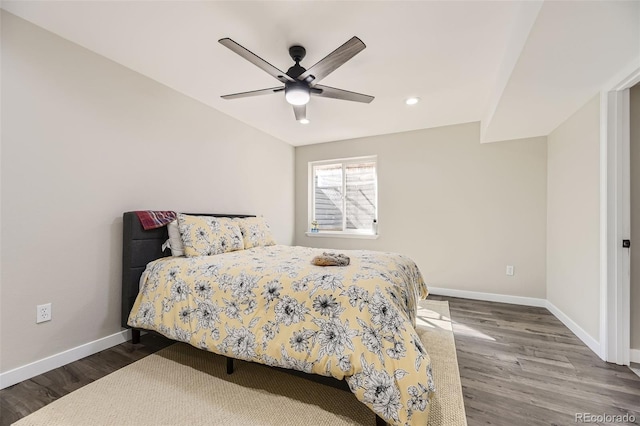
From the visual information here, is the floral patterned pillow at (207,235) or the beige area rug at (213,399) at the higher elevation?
the floral patterned pillow at (207,235)

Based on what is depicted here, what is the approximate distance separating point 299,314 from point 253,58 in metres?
1.62

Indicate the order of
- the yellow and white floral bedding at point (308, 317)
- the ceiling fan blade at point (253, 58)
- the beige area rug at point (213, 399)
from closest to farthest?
the yellow and white floral bedding at point (308, 317) → the beige area rug at point (213, 399) → the ceiling fan blade at point (253, 58)

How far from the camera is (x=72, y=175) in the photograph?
80.9 inches

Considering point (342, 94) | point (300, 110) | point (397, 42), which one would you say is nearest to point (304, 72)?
point (342, 94)

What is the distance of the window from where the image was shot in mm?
4457

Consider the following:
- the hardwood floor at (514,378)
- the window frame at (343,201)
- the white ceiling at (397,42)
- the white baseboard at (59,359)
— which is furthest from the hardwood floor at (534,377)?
the white baseboard at (59,359)

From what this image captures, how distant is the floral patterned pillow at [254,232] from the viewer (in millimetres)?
3084

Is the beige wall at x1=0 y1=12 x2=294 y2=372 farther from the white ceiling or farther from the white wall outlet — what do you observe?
the white ceiling

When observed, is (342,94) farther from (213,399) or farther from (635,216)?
(635,216)

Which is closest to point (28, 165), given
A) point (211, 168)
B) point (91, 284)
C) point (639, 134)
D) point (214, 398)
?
point (91, 284)

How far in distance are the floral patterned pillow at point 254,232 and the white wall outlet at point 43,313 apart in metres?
1.57

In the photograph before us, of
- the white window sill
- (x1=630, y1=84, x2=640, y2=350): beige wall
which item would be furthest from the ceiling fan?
the white window sill

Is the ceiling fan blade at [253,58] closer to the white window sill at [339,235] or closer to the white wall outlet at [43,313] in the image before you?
the white wall outlet at [43,313]

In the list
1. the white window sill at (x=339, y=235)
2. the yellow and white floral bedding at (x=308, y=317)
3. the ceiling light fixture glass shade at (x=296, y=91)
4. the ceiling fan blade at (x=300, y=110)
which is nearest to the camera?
the yellow and white floral bedding at (x=308, y=317)
